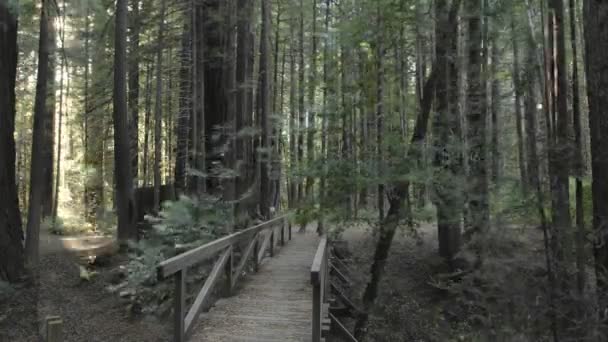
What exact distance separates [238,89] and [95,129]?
1048cm

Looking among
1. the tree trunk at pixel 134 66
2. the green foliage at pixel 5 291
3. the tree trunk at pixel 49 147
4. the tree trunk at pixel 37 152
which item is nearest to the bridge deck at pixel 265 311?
the green foliage at pixel 5 291

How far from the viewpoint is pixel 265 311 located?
690 centimetres

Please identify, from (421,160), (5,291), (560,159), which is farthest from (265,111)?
(560,159)

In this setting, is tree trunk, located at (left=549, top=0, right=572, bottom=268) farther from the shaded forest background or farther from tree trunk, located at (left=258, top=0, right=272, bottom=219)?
tree trunk, located at (left=258, top=0, right=272, bottom=219)

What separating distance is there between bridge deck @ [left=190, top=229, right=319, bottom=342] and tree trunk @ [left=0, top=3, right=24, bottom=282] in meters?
4.89

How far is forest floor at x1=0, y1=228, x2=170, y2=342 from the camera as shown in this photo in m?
8.54

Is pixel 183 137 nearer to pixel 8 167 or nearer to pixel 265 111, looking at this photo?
pixel 265 111

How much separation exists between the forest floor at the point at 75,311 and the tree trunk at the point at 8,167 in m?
0.59

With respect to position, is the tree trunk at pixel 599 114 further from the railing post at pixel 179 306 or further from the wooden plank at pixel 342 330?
the wooden plank at pixel 342 330

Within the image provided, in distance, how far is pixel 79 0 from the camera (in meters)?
9.94

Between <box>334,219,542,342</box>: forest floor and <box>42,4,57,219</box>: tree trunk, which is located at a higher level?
<box>42,4,57,219</box>: tree trunk

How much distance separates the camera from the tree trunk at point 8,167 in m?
9.34

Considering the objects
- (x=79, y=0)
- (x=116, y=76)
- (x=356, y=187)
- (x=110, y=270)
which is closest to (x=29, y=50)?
(x=116, y=76)

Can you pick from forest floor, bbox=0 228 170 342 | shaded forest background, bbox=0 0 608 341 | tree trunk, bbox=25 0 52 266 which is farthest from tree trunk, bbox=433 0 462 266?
tree trunk, bbox=25 0 52 266
